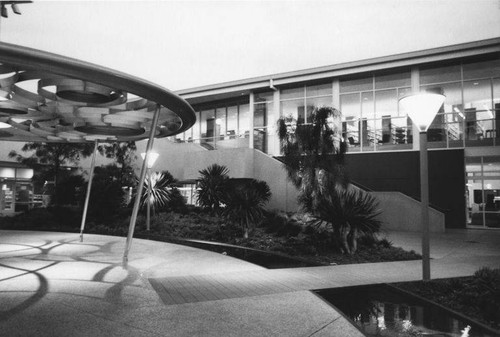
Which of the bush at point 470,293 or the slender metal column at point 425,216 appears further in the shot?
the slender metal column at point 425,216

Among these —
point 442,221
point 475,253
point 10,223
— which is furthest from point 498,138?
point 10,223

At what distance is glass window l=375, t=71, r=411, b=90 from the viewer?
69.2 ft

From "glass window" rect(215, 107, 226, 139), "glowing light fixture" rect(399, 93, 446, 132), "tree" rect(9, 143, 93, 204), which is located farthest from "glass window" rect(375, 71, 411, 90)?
"tree" rect(9, 143, 93, 204)

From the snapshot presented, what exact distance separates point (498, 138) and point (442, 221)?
232 inches

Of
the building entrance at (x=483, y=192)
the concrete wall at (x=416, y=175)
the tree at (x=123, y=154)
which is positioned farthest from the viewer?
the tree at (x=123, y=154)

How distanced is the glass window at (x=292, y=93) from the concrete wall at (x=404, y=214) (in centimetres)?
905

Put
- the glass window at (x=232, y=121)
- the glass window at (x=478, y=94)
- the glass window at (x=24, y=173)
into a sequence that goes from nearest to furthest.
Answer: the glass window at (x=478, y=94) < the glass window at (x=232, y=121) < the glass window at (x=24, y=173)

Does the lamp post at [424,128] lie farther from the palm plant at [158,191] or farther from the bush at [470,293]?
the palm plant at [158,191]

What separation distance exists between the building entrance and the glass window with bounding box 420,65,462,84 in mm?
4595

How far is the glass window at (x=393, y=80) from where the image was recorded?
21.1m

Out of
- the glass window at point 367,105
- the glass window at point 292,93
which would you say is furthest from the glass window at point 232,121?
the glass window at point 367,105

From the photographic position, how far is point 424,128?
627cm

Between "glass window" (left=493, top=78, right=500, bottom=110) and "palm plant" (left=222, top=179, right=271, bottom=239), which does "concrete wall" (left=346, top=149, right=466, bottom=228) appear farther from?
"palm plant" (left=222, top=179, right=271, bottom=239)

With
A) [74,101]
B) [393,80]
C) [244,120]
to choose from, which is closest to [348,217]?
[74,101]
